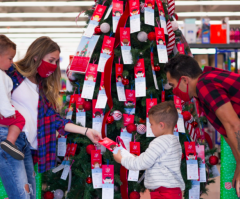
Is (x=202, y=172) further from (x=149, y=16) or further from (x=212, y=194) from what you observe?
(x=212, y=194)

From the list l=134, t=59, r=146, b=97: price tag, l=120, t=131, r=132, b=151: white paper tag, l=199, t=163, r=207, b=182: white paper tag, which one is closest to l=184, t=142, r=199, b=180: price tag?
l=199, t=163, r=207, b=182: white paper tag

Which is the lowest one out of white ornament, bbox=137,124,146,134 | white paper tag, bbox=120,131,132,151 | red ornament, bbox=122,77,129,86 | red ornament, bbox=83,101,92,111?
white paper tag, bbox=120,131,132,151

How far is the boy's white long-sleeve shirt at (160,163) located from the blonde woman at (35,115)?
19.1 inches

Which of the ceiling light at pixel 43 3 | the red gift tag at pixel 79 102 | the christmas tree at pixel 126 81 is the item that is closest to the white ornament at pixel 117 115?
the christmas tree at pixel 126 81

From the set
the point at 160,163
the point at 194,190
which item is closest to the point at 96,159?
the point at 160,163

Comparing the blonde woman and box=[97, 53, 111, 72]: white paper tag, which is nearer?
the blonde woman

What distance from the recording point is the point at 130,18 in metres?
2.44

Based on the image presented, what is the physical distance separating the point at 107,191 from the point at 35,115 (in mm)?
799

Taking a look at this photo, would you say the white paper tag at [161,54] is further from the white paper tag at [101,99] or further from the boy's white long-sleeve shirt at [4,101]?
the boy's white long-sleeve shirt at [4,101]

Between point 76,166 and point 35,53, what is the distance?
99 centimetres

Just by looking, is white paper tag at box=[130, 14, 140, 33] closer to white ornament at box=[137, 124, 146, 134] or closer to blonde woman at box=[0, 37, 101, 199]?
blonde woman at box=[0, 37, 101, 199]

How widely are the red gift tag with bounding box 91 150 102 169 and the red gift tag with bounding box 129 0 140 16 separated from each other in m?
1.18

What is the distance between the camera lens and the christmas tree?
92.3 inches

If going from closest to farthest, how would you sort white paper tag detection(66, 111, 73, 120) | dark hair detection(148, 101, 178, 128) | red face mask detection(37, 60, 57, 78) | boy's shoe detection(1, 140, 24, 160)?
1. boy's shoe detection(1, 140, 24, 160)
2. dark hair detection(148, 101, 178, 128)
3. red face mask detection(37, 60, 57, 78)
4. white paper tag detection(66, 111, 73, 120)
